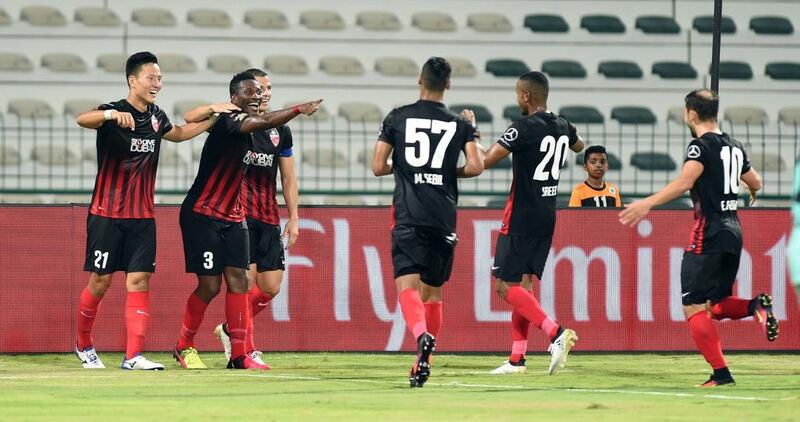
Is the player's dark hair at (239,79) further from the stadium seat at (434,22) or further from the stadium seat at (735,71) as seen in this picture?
the stadium seat at (735,71)

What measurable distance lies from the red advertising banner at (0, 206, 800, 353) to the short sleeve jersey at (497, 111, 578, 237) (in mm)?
→ 2347

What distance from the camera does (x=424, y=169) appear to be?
8.54 meters

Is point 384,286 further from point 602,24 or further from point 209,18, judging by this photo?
point 602,24

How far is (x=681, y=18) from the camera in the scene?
2419 centimetres

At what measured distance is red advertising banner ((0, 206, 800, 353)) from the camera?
1167 centimetres

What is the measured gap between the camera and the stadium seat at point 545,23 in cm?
2356

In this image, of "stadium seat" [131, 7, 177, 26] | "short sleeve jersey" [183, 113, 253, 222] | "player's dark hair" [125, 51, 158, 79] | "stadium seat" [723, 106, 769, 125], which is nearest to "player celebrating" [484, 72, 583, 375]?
"short sleeve jersey" [183, 113, 253, 222]

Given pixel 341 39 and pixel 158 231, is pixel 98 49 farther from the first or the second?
pixel 158 231

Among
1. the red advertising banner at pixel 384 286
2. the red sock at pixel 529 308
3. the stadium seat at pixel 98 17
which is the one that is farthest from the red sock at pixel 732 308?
the stadium seat at pixel 98 17

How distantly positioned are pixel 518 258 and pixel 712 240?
158cm

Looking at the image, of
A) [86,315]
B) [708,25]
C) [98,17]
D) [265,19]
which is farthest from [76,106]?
[86,315]

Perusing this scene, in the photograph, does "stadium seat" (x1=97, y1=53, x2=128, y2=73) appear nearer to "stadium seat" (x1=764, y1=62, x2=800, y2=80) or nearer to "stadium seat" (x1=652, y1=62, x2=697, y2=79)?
"stadium seat" (x1=652, y1=62, x2=697, y2=79)

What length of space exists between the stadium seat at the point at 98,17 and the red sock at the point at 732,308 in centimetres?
1603

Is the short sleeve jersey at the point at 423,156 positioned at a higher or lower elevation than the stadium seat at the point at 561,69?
lower
